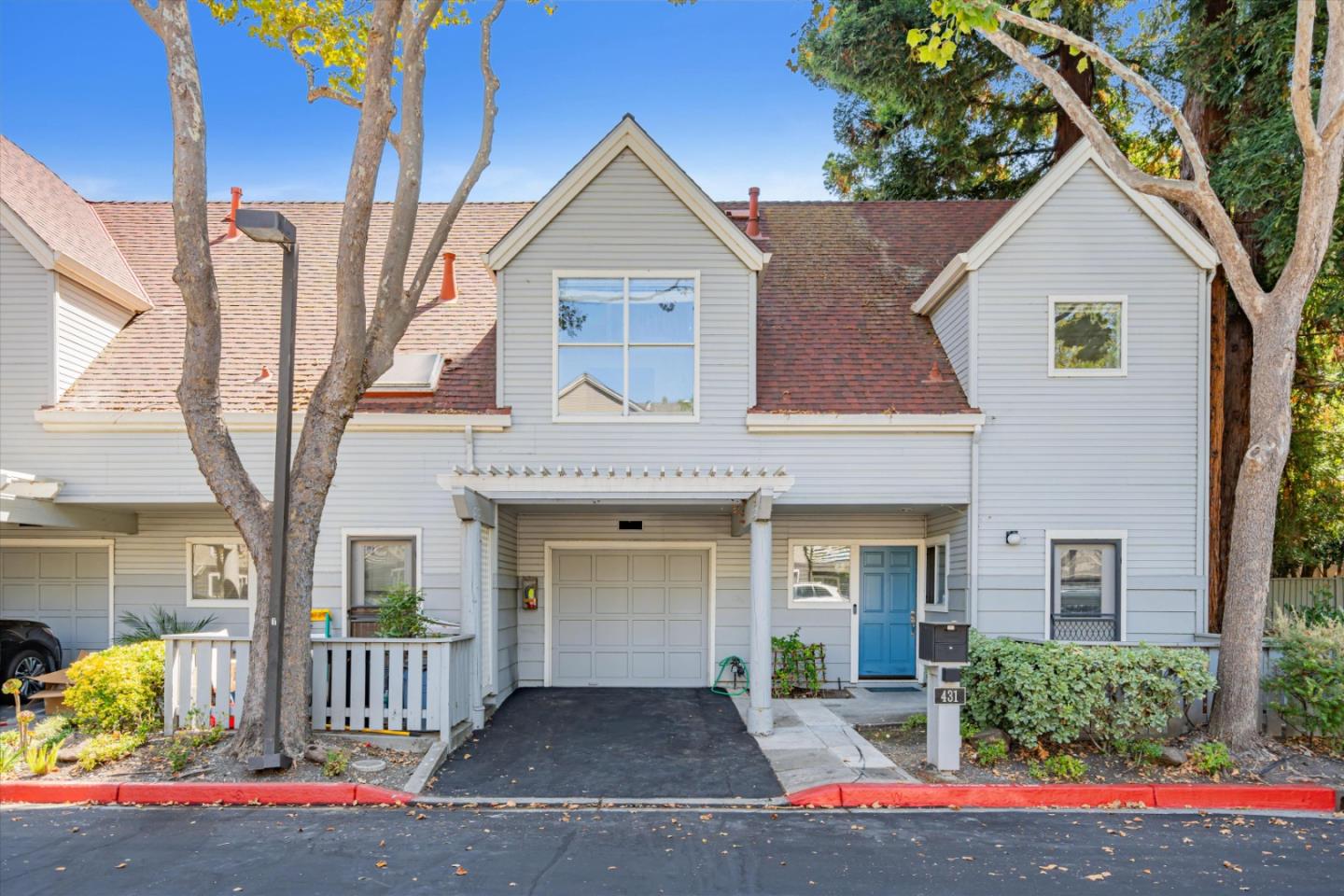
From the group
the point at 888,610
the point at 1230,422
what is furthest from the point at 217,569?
the point at 1230,422

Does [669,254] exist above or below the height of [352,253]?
above

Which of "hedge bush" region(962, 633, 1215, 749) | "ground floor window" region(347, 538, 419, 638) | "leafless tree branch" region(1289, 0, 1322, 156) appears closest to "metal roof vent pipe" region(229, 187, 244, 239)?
"ground floor window" region(347, 538, 419, 638)

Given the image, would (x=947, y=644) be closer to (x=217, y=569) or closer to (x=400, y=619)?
(x=400, y=619)

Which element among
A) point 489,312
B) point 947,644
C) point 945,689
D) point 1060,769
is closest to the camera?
point 1060,769

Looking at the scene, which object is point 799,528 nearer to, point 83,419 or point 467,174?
point 467,174

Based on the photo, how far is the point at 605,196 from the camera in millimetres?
11070

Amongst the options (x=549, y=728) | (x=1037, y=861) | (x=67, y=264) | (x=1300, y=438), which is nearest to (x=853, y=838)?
(x=1037, y=861)

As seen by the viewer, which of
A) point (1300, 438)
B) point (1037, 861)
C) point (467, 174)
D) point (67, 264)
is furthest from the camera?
point (1300, 438)

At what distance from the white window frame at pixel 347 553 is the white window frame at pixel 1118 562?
776cm

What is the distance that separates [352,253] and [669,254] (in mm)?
4130

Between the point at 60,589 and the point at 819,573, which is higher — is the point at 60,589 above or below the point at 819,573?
below

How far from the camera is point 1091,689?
820 cm

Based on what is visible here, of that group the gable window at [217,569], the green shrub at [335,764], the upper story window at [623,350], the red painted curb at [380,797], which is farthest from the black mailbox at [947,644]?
the gable window at [217,569]

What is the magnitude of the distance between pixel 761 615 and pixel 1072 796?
138 inches
